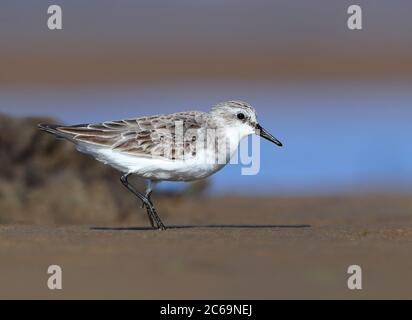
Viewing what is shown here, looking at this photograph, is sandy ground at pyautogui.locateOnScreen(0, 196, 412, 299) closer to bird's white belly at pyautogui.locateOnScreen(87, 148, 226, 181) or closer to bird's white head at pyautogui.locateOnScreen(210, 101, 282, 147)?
bird's white belly at pyautogui.locateOnScreen(87, 148, 226, 181)

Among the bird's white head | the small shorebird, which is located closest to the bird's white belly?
the small shorebird

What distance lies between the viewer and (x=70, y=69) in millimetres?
26234

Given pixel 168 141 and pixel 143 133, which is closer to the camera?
pixel 168 141

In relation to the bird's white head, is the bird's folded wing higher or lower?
lower

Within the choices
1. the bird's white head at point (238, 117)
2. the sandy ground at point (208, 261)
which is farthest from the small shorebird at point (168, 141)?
the sandy ground at point (208, 261)

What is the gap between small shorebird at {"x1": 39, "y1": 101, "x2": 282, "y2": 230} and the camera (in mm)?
11219

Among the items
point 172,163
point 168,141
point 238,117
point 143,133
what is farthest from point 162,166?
point 238,117

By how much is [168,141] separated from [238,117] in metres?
0.94

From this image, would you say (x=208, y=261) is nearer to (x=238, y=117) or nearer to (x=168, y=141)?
(x=168, y=141)

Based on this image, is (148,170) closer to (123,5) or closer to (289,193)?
(289,193)

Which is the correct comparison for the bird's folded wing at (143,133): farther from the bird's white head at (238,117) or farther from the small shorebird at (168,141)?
the bird's white head at (238,117)

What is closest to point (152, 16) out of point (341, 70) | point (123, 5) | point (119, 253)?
point (123, 5)

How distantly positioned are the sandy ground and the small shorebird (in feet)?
2.13

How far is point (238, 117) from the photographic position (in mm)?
11844
